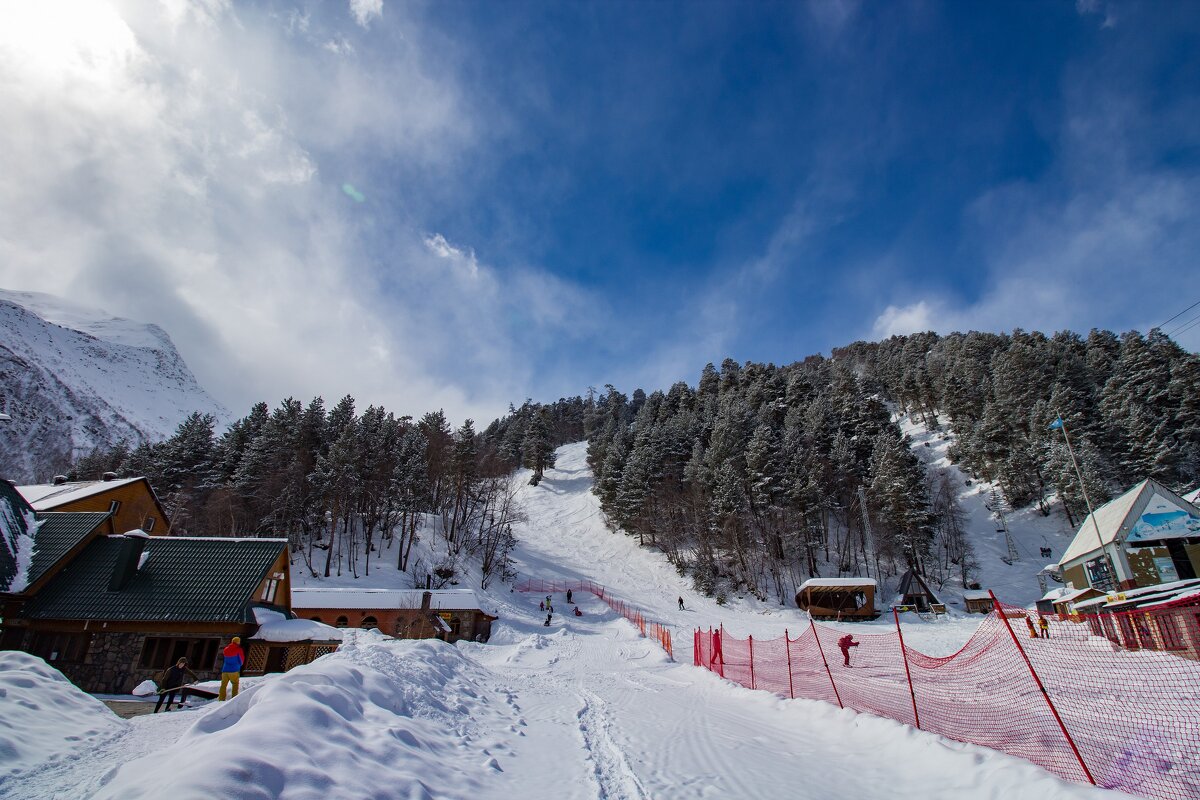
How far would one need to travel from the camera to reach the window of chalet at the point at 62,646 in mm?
17781

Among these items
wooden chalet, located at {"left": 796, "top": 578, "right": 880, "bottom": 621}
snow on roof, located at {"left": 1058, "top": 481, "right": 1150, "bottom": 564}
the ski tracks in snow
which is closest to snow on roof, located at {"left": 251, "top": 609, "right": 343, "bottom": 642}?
A: the ski tracks in snow

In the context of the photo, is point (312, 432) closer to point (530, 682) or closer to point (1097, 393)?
point (530, 682)

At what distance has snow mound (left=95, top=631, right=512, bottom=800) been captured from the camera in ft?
12.5

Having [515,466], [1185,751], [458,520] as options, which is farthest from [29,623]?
[515,466]

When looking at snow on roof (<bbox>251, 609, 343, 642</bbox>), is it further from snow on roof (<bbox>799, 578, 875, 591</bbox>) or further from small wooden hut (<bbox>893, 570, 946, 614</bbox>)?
small wooden hut (<bbox>893, 570, 946, 614</bbox>)

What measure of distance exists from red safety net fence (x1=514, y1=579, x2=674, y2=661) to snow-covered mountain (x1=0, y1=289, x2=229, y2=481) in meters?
78.3

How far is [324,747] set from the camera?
496 cm

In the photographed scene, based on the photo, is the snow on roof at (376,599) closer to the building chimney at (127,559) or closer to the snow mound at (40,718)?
the building chimney at (127,559)

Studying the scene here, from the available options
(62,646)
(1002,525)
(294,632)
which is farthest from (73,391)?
(1002,525)

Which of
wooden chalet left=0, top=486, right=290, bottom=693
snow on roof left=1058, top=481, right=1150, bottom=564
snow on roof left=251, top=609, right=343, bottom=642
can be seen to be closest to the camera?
wooden chalet left=0, top=486, right=290, bottom=693

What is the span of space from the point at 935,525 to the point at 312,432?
58.6 meters

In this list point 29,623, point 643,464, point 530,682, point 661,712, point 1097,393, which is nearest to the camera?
point 661,712

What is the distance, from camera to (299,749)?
15.3 feet

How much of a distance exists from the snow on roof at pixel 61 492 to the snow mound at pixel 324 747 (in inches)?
1115
